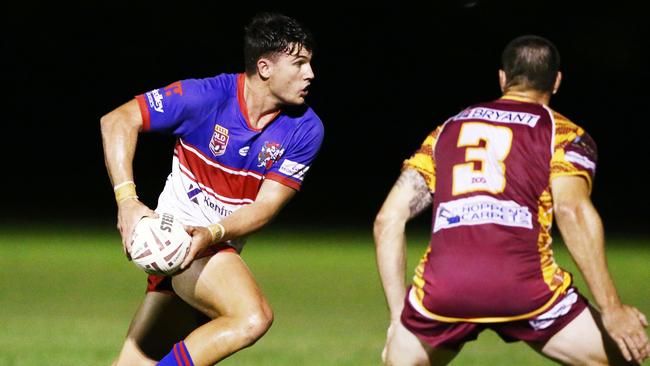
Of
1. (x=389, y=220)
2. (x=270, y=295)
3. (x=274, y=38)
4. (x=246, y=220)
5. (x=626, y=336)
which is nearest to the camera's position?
(x=626, y=336)

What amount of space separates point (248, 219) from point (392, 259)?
1080mm

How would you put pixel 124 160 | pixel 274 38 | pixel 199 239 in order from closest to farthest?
pixel 199 239 → pixel 124 160 → pixel 274 38

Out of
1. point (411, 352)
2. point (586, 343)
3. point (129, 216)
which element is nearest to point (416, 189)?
point (411, 352)

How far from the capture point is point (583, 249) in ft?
14.0

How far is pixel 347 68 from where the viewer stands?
20.5 m

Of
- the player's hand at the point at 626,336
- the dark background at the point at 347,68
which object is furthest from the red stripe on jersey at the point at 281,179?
the dark background at the point at 347,68

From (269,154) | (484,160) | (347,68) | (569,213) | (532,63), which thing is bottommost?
(347,68)

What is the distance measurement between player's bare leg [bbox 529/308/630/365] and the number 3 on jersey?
0.58 meters

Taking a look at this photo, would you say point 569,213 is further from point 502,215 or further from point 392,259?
point 392,259

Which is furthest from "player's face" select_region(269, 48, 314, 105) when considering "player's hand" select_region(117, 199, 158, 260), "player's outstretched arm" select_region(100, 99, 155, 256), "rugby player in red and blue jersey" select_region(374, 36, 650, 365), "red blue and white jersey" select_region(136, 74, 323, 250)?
"rugby player in red and blue jersey" select_region(374, 36, 650, 365)

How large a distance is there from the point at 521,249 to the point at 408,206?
529mm

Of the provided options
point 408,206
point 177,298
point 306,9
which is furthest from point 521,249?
point 306,9

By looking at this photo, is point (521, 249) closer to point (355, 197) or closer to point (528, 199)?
point (528, 199)

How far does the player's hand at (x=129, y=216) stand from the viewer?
5137 millimetres
